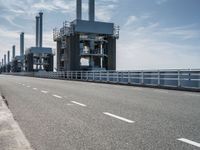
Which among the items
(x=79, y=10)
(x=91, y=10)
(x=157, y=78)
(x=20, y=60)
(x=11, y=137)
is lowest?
(x=11, y=137)

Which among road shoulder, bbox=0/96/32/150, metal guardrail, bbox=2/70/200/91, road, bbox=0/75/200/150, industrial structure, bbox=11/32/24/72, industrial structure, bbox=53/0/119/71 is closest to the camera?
road shoulder, bbox=0/96/32/150

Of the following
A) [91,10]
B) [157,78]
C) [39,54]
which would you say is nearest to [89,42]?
[91,10]

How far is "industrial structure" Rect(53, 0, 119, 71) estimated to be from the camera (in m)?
59.4

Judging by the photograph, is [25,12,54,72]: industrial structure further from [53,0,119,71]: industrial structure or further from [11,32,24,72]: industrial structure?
[53,0,119,71]: industrial structure

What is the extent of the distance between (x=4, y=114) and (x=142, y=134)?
4298 mm

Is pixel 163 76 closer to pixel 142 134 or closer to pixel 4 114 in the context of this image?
pixel 4 114

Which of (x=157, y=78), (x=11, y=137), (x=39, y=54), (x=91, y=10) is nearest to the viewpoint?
(x=11, y=137)

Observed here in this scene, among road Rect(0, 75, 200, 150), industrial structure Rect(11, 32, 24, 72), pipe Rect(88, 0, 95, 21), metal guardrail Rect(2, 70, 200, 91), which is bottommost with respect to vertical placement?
road Rect(0, 75, 200, 150)

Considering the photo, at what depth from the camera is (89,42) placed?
201ft

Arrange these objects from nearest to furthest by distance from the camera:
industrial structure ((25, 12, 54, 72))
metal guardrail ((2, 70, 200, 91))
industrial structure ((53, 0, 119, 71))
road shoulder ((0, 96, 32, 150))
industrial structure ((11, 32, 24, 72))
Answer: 1. road shoulder ((0, 96, 32, 150))
2. metal guardrail ((2, 70, 200, 91))
3. industrial structure ((53, 0, 119, 71))
4. industrial structure ((25, 12, 54, 72))
5. industrial structure ((11, 32, 24, 72))

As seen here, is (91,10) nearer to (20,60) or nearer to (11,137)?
(11,137)

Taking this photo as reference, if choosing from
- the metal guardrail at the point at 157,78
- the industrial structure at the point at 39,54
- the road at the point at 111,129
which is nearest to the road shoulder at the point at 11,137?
the road at the point at 111,129

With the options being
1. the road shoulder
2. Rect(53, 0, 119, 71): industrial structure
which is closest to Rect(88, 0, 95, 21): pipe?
Rect(53, 0, 119, 71): industrial structure

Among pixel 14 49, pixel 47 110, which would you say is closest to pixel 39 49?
pixel 14 49
